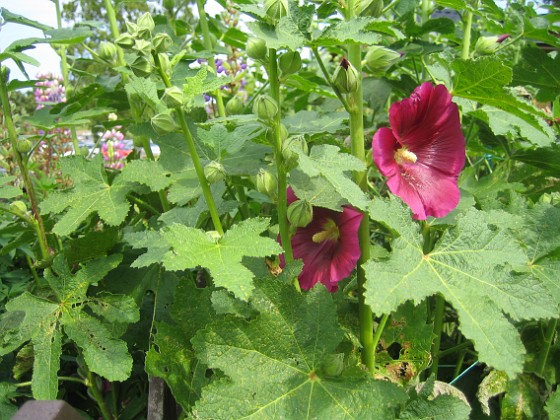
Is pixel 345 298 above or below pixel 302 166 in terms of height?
below

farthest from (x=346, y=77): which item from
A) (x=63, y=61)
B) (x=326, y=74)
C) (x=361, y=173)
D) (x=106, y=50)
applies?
(x=63, y=61)

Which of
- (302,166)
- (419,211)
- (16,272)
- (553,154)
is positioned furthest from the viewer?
(16,272)

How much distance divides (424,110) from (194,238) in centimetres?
39

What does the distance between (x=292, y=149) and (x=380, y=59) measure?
20 cm

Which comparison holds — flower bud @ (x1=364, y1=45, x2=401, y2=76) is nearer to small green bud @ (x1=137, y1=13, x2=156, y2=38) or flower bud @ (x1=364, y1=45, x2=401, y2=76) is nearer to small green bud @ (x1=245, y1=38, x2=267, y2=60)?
small green bud @ (x1=245, y1=38, x2=267, y2=60)

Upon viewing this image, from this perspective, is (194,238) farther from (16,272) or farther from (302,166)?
(16,272)

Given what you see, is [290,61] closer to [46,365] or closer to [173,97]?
[173,97]

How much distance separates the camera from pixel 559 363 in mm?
921

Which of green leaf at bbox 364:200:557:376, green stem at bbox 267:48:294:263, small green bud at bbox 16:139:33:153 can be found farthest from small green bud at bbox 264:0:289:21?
small green bud at bbox 16:139:33:153

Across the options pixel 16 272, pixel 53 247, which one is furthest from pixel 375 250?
pixel 16 272

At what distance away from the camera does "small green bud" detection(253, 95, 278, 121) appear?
638 millimetres

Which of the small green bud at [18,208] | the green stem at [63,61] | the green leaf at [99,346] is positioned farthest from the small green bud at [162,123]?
the green stem at [63,61]

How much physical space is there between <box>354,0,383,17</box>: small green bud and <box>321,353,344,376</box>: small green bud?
0.43 meters

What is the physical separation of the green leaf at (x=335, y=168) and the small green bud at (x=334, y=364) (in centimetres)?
18
